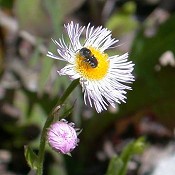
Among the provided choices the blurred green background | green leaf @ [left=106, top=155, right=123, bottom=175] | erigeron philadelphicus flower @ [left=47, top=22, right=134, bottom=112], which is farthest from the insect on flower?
the blurred green background

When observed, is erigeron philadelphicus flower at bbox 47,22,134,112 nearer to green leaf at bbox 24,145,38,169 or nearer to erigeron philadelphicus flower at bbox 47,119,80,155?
erigeron philadelphicus flower at bbox 47,119,80,155

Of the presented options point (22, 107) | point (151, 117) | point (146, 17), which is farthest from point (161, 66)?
point (146, 17)

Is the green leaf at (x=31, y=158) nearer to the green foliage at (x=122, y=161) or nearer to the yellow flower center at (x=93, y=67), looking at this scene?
the yellow flower center at (x=93, y=67)

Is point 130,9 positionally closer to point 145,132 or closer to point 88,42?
point 145,132

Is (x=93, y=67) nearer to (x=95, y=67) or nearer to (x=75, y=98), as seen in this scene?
(x=95, y=67)

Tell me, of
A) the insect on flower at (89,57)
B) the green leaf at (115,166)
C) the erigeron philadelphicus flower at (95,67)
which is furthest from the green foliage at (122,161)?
the insect on flower at (89,57)

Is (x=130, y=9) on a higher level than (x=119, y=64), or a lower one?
higher

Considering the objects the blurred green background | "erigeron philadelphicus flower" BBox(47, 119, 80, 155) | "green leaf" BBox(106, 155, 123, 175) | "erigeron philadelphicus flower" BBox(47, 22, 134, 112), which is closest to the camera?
"erigeron philadelphicus flower" BBox(47, 119, 80, 155)
